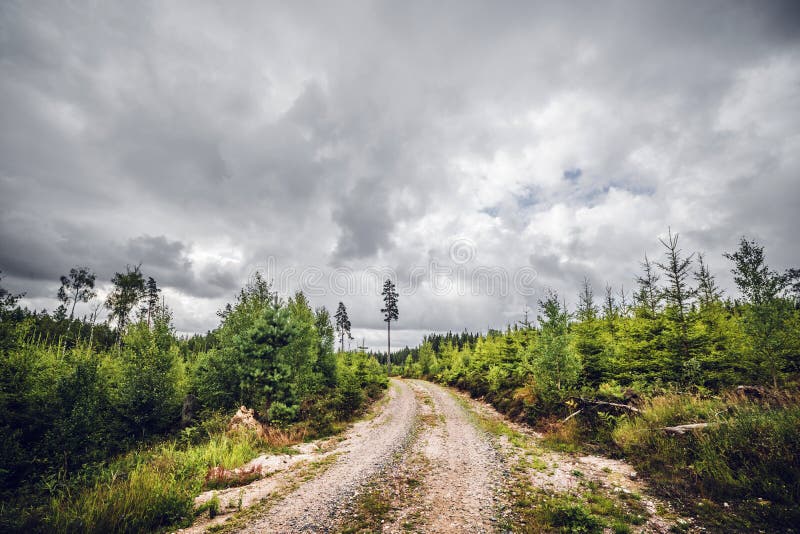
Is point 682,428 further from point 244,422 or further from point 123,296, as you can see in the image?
point 123,296

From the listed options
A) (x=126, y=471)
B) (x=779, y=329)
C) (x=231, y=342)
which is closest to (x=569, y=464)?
(x=779, y=329)

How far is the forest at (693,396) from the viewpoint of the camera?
22.9 feet

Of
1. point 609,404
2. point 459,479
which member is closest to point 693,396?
point 609,404

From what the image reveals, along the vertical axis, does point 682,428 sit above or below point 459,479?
above

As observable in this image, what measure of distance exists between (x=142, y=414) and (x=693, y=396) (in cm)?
2481

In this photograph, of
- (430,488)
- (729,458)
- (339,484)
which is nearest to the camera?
(729,458)

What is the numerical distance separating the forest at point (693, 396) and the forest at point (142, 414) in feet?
41.7

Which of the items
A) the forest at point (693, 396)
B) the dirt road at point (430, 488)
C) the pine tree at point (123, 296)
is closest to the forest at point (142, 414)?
the dirt road at point (430, 488)

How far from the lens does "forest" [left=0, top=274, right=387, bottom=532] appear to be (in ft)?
23.8

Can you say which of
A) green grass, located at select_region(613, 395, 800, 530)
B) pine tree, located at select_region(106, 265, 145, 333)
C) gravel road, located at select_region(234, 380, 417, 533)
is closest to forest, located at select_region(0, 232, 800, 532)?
green grass, located at select_region(613, 395, 800, 530)

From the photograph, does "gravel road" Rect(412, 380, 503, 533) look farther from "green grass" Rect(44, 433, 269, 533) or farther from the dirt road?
"green grass" Rect(44, 433, 269, 533)

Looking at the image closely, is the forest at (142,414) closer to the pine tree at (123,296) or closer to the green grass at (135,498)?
the green grass at (135,498)

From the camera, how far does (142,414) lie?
14180 mm

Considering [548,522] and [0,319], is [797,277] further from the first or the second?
[0,319]
